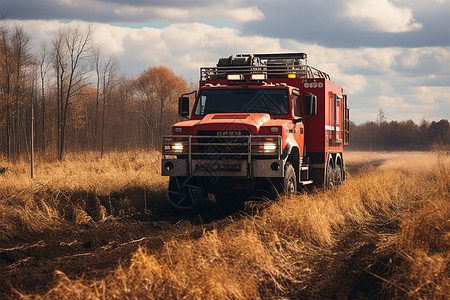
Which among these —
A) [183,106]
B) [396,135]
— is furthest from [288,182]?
[396,135]

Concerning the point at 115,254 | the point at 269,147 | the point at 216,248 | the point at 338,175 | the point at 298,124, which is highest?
the point at 298,124

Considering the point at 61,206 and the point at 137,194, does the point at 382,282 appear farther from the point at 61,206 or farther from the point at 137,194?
the point at 137,194

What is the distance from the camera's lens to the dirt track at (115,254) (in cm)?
638

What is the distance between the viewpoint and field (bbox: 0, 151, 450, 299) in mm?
5785

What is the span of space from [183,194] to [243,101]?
2646 mm

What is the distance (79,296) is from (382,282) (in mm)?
3456

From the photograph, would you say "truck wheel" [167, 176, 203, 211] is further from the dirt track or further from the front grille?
the front grille

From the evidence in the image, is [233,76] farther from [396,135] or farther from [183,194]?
[396,135]

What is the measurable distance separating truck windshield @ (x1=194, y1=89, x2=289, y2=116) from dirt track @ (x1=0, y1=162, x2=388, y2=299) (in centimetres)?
266

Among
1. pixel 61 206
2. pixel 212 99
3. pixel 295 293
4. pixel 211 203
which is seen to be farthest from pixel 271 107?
pixel 295 293

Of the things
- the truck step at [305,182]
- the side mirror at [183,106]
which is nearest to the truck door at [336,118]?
the truck step at [305,182]

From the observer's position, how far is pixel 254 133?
38.6 feet

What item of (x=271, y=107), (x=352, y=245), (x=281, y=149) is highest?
(x=271, y=107)

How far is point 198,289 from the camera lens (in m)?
5.28
